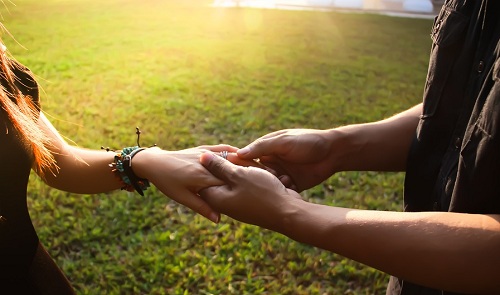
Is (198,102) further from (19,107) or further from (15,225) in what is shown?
(15,225)

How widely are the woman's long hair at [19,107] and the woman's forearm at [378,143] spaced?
1.22 metres

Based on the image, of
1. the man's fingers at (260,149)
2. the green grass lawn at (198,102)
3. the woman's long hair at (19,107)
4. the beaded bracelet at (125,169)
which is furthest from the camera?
the green grass lawn at (198,102)

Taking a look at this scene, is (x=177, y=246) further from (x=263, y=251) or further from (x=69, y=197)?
(x=69, y=197)

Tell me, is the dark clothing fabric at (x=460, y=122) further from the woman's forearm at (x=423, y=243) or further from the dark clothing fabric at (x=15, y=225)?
the dark clothing fabric at (x=15, y=225)

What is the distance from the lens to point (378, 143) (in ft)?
6.92

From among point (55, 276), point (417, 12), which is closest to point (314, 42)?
point (417, 12)

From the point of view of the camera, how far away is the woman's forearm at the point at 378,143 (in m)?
2.01

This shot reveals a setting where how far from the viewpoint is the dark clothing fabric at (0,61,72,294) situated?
1.62 metres

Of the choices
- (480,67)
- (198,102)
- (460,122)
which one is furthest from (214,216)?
Result: (198,102)

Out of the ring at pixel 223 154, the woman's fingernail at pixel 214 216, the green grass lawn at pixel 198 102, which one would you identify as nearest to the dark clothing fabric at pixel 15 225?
the woman's fingernail at pixel 214 216

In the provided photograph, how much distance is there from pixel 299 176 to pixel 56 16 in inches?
426

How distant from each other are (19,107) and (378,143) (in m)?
1.41

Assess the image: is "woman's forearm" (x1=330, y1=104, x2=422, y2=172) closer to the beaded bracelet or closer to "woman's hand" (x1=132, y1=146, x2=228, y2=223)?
"woman's hand" (x1=132, y1=146, x2=228, y2=223)

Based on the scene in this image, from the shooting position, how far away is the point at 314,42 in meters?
10.7
